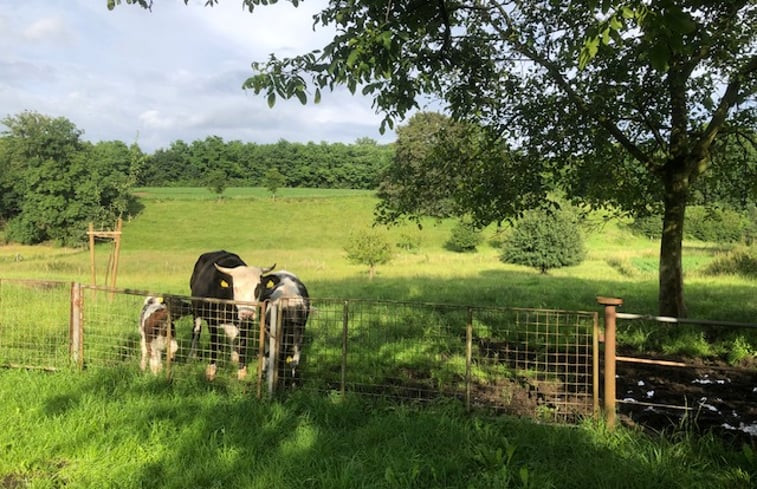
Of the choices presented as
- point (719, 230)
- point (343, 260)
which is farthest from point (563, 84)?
point (719, 230)

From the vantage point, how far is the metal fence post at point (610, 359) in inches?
192

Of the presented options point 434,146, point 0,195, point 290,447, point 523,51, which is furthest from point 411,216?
point 0,195

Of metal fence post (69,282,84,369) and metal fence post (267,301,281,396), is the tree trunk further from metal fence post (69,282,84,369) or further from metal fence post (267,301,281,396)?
metal fence post (69,282,84,369)

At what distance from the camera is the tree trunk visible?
897cm

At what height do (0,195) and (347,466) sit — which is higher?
(0,195)

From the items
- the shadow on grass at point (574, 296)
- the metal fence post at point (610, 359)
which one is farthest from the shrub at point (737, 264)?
the metal fence post at point (610, 359)

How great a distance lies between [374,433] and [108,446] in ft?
7.71

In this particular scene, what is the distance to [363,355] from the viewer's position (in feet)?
25.3

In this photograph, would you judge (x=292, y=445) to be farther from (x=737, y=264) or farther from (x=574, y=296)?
(x=737, y=264)

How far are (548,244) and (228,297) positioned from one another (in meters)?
30.8

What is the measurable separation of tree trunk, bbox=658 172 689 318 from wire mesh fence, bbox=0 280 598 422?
5.39 ft

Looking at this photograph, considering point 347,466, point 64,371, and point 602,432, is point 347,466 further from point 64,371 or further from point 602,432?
point 64,371

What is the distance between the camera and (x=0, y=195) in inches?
2381

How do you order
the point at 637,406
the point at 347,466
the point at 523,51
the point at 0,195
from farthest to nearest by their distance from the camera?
the point at 0,195
the point at 523,51
the point at 637,406
the point at 347,466
